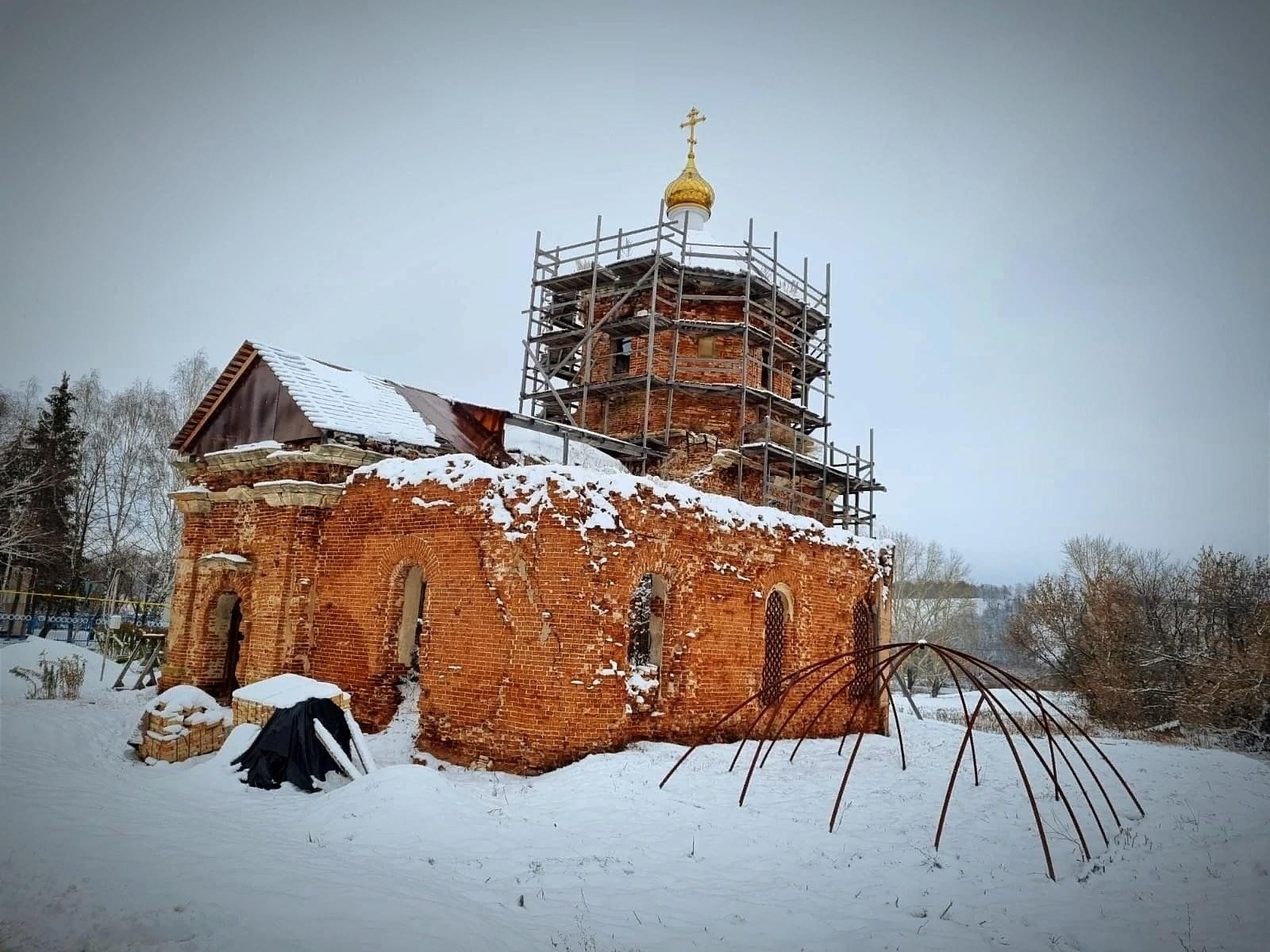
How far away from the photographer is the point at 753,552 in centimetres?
1364

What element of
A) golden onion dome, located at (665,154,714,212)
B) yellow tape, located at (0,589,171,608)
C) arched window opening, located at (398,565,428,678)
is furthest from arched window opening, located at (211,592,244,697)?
golden onion dome, located at (665,154,714,212)

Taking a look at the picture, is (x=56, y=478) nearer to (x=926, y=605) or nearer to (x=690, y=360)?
(x=690, y=360)

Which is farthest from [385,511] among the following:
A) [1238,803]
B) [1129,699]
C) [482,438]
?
[1129,699]

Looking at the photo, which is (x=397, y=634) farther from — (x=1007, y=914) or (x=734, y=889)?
(x=1007, y=914)

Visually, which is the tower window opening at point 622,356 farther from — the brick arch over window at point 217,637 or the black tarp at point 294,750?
the black tarp at point 294,750

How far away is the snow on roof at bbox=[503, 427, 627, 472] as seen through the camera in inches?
685

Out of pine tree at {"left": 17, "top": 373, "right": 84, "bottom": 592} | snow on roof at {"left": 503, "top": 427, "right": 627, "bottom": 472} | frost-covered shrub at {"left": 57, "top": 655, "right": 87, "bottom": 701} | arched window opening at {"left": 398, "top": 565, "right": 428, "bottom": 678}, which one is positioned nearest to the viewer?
arched window opening at {"left": 398, "top": 565, "right": 428, "bottom": 678}

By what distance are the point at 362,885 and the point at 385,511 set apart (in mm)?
7546

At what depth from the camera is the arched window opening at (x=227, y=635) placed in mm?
14984

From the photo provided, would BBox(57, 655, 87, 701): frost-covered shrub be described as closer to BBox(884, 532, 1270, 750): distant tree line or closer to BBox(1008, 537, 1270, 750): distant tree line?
BBox(884, 532, 1270, 750): distant tree line

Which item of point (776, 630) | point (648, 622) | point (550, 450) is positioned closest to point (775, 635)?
point (776, 630)

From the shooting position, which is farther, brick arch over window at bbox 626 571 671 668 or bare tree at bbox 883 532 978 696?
bare tree at bbox 883 532 978 696

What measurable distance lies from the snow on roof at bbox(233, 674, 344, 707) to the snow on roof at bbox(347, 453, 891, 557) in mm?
3248

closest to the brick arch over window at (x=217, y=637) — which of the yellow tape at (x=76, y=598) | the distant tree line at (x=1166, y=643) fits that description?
the yellow tape at (x=76, y=598)
